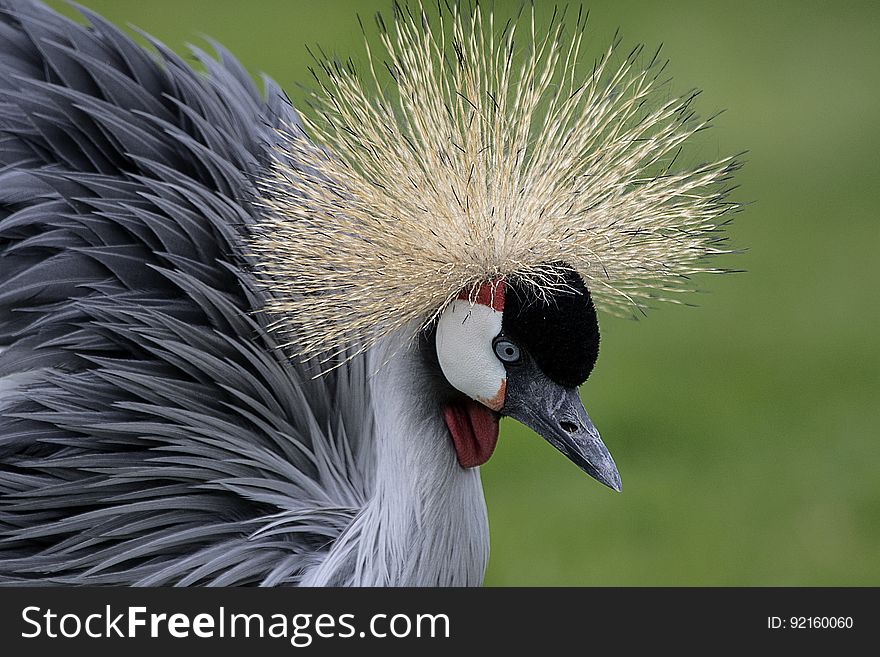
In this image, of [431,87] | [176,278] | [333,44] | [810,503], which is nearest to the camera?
[431,87]

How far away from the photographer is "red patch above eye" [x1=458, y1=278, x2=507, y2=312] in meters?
1.11

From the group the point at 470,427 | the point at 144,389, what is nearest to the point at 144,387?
the point at 144,389

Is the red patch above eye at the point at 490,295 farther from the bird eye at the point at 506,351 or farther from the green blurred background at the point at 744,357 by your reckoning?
the green blurred background at the point at 744,357

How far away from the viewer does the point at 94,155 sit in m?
1.39

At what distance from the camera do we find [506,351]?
44.4 inches

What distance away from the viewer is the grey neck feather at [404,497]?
120 cm

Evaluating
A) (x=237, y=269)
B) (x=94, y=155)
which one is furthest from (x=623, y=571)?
(x=94, y=155)

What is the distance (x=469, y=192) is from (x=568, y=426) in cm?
27

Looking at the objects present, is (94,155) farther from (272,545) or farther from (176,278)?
(272,545)

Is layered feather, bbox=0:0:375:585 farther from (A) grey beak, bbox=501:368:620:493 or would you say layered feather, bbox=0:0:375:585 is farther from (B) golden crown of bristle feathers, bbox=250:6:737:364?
(A) grey beak, bbox=501:368:620:493

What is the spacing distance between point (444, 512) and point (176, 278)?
418 mm

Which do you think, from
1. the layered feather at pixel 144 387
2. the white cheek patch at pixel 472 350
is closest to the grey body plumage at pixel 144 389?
the layered feather at pixel 144 387

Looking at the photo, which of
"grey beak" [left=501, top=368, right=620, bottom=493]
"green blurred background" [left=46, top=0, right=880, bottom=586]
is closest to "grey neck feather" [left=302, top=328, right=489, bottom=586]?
"grey beak" [left=501, top=368, right=620, bottom=493]

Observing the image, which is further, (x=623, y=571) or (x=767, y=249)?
(x=767, y=249)
